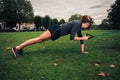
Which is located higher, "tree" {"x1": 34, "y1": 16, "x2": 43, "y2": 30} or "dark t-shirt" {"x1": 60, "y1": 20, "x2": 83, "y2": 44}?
"tree" {"x1": 34, "y1": 16, "x2": 43, "y2": 30}

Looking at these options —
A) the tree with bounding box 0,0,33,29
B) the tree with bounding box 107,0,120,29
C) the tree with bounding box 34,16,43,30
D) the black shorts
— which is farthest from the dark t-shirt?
the tree with bounding box 34,16,43,30

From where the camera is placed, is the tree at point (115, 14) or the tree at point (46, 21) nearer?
the tree at point (115, 14)

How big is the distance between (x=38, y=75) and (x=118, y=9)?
71.1 m

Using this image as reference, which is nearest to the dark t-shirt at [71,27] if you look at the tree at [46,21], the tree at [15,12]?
the tree at [15,12]

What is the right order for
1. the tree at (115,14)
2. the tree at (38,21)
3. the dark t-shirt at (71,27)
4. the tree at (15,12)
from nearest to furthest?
the dark t-shirt at (71,27) < the tree at (115,14) < the tree at (15,12) < the tree at (38,21)

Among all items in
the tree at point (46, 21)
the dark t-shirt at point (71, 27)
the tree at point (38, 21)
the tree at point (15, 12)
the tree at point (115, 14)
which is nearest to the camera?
the dark t-shirt at point (71, 27)

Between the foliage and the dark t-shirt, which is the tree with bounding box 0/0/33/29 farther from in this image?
the dark t-shirt

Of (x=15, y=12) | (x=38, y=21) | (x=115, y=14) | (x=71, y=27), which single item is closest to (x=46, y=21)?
(x=38, y=21)

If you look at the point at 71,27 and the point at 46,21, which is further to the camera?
the point at 46,21

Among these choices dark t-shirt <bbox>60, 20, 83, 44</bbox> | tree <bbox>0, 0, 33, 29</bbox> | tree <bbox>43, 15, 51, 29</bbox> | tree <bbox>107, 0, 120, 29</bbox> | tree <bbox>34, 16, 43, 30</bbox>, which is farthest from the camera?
tree <bbox>43, 15, 51, 29</bbox>

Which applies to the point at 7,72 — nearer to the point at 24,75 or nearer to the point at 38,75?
the point at 24,75

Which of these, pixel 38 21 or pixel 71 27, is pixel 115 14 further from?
pixel 71 27

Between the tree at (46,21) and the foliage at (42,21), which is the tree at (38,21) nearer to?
the foliage at (42,21)

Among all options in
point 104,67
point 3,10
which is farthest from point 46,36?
point 3,10
